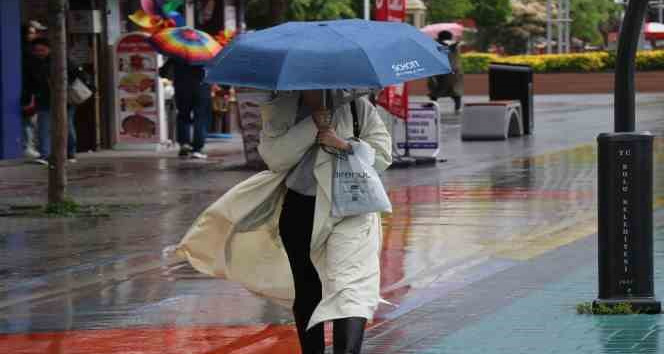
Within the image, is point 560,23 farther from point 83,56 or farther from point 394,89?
point 394,89

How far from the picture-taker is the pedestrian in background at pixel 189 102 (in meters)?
20.5

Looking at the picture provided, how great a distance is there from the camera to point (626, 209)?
8391mm

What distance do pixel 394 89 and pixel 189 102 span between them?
10.9ft

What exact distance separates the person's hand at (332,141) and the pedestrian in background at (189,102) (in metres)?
13.3

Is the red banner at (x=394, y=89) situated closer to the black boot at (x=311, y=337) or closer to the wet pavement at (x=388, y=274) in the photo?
the wet pavement at (x=388, y=274)

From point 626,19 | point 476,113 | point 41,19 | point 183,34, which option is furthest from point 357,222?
point 476,113

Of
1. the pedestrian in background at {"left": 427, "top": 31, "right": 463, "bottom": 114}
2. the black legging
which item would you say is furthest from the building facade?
the black legging

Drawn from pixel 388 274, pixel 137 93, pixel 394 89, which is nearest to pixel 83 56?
pixel 137 93

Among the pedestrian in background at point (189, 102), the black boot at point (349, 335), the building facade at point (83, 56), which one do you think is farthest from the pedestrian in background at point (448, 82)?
the black boot at point (349, 335)

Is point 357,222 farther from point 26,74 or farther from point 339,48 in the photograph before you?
point 26,74

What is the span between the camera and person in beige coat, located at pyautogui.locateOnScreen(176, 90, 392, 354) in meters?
7.00

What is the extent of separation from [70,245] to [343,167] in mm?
5835

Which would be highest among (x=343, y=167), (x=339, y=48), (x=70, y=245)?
(x=339, y=48)

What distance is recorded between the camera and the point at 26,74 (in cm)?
2009
